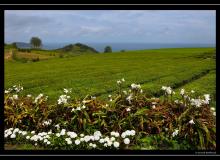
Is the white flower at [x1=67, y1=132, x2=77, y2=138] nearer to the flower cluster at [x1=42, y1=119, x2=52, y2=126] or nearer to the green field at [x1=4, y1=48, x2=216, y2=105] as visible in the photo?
the flower cluster at [x1=42, y1=119, x2=52, y2=126]

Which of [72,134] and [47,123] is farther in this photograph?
[47,123]

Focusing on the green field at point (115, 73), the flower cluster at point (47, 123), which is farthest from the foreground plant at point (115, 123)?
the green field at point (115, 73)

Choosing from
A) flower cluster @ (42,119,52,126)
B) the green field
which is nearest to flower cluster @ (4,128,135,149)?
Result: flower cluster @ (42,119,52,126)

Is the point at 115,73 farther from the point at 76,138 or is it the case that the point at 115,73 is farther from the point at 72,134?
the point at 72,134

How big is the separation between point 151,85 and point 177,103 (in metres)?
4.44

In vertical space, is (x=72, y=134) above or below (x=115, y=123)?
below

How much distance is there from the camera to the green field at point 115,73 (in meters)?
14.9

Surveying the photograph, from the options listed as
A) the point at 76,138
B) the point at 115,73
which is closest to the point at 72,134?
the point at 76,138

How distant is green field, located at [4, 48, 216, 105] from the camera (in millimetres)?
14906

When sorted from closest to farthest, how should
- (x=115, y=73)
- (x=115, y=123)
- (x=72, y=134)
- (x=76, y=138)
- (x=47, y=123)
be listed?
(x=72, y=134), (x=76, y=138), (x=115, y=123), (x=47, y=123), (x=115, y=73)

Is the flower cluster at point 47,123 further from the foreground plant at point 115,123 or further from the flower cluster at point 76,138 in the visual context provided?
the flower cluster at point 76,138

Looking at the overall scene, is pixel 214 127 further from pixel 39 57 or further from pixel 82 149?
pixel 39 57

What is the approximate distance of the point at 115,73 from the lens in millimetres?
19266

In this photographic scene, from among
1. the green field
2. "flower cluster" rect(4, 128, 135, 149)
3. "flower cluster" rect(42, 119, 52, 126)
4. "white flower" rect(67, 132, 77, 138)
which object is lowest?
"flower cluster" rect(4, 128, 135, 149)
